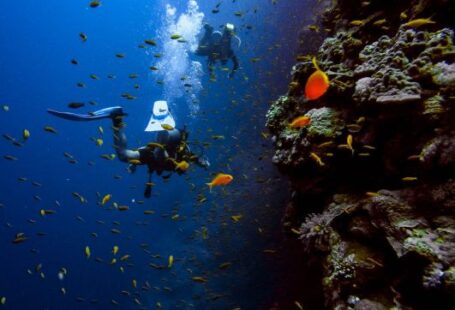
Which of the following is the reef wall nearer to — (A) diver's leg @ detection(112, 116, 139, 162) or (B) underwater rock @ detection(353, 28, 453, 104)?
(B) underwater rock @ detection(353, 28, 453, 104)

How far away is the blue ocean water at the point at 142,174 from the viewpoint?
13.5 m

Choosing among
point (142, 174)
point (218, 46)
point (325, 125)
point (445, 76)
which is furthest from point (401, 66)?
point (142, 174)

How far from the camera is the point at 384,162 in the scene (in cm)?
422

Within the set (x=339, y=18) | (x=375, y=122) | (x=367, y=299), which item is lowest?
(x=367, y=299)

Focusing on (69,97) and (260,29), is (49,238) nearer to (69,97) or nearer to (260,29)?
(260,29)

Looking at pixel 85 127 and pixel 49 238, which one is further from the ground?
pixel 85 127

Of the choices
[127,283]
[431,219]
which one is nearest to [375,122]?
[431,219]

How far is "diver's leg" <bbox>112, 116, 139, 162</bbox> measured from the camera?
7.87 m

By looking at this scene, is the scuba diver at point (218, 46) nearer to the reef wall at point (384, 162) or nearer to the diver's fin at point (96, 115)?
the diver's fin at point (96, 115)

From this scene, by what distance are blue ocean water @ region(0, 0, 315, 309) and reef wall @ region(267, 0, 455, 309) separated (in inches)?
129

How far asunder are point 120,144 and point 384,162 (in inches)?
249

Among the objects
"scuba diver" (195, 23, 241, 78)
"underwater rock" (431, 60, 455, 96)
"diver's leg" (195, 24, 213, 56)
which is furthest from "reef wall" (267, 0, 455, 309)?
"diver's leg" (195, 24, 213, 56)

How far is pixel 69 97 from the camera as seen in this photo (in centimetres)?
9338

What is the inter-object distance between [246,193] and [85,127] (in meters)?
80.9
